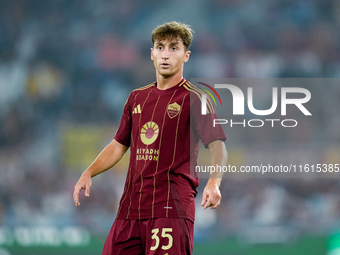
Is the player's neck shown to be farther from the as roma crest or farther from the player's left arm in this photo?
the player's left arm

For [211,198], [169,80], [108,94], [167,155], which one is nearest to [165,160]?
[167,155]

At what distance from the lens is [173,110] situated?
3.87 meters

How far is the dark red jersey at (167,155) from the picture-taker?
3764 mm

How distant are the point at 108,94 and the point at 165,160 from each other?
26.4 feet

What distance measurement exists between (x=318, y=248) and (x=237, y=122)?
347 cm

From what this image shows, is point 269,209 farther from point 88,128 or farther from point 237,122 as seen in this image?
point 88,128

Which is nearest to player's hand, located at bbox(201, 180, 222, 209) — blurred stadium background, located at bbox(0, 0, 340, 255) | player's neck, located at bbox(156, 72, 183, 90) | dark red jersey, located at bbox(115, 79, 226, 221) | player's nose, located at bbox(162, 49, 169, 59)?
dark red jersey, located at bbox(115, 79, 226, 221)

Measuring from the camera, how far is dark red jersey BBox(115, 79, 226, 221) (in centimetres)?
376

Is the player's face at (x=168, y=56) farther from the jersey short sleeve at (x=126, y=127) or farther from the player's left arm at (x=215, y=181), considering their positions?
the player's left arm at (x=215, y=181)

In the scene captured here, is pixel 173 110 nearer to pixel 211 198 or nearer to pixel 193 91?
pixel 193 91

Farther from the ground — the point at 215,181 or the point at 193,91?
the point at 193,91

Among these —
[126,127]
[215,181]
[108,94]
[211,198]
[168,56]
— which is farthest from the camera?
[108,94]

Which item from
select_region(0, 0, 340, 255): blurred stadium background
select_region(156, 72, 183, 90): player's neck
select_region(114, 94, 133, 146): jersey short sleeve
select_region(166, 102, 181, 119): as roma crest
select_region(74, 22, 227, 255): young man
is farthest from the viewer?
select_region(0, 0, 340, 255): blurred stadium background

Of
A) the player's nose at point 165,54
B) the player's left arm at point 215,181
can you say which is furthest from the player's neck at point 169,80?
the player's left arm at point 215,181
